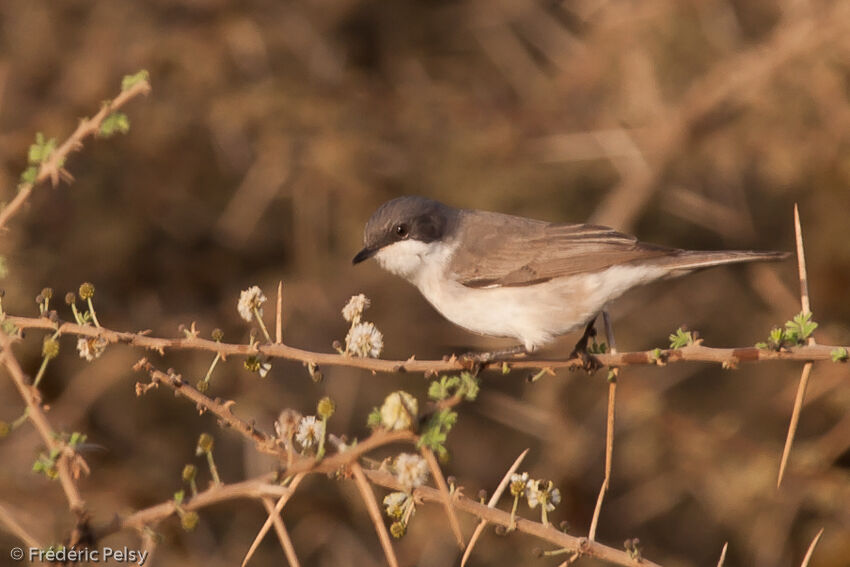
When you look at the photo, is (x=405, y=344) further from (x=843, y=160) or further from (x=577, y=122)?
(x=843, y=160)

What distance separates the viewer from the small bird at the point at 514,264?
4.49 metres

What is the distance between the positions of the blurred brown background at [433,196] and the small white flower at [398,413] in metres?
3.78

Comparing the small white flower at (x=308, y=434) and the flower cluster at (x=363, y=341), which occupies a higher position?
the flower cluster at (x=363, y=341)

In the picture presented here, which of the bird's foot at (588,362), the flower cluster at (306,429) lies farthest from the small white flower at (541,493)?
the bird's foot at (588,362)

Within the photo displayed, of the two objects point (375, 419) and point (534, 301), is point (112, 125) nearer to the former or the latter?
point (375, 419)

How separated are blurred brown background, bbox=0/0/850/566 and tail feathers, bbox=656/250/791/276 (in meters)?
1.64

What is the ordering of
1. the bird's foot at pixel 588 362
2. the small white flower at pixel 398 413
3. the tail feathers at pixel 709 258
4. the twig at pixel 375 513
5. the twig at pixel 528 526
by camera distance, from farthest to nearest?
1. the tail feathers at pixel 709 258
2. the bird's foot at pixel 588 362
3. the twig at pixel 528 526
4. the small white flower at pixel 398 413
5. the twig at pixel 375 513

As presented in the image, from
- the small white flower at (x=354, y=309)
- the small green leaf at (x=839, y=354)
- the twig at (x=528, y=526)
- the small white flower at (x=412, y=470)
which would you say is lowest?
the twig at (x=528, y=526)

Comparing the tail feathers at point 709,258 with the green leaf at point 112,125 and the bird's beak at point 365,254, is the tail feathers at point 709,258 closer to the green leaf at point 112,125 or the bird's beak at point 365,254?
the bird's beak at point 365,254

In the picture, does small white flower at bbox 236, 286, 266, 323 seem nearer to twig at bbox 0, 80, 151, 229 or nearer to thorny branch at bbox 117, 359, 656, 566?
thorny branch at bbox 117, 359, 656, 566

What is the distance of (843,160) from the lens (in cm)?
630

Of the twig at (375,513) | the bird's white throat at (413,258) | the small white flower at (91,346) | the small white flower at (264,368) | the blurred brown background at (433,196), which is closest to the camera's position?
the twig at (375,513)

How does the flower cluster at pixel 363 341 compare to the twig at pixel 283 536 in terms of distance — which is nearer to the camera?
the twig at pixel 283 536

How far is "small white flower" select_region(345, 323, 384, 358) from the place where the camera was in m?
2.56
